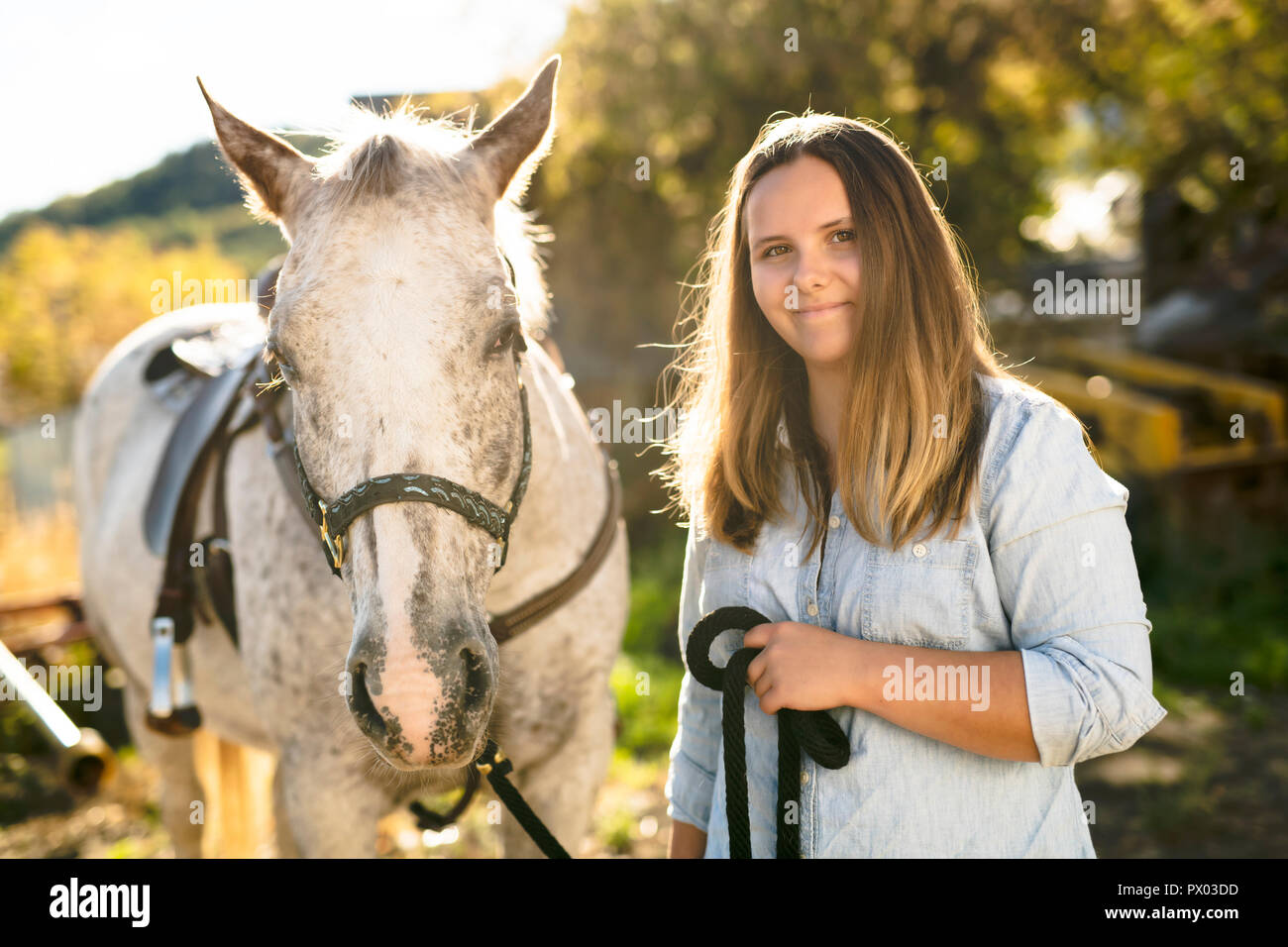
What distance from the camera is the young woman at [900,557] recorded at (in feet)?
3.84

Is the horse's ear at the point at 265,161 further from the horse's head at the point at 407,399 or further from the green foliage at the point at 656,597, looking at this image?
the green foliage at the point at 656,597

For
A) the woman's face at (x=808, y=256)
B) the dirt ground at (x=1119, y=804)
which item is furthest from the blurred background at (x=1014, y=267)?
the woman's face at (x=808, y=256)

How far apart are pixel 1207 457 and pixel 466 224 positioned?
691 centimetres

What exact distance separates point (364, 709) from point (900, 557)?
0.85m

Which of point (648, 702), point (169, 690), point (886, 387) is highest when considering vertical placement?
point (886, 387)

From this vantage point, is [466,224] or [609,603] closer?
[466,224]

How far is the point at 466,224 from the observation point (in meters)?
1.55

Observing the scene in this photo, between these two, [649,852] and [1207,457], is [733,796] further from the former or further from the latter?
[1207,457]

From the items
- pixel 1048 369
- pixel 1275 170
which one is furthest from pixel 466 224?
pixel 1275 170

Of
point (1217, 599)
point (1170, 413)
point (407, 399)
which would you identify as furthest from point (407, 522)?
point (1170, 413)

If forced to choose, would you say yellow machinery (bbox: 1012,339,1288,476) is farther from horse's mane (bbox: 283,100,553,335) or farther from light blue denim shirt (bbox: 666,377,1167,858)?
light blue denim shirt (bbox: 666,377,1167,858)

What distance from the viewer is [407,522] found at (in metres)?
1.30

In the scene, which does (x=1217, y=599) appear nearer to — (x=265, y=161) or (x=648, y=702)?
(x=648, y=702)

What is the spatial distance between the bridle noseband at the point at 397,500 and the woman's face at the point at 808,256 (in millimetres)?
579
